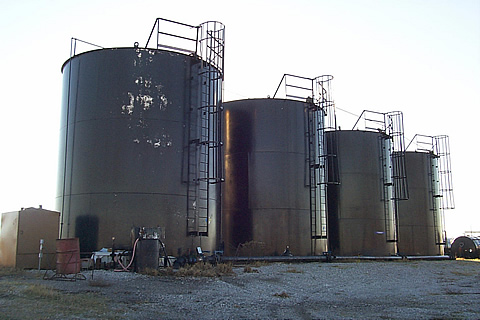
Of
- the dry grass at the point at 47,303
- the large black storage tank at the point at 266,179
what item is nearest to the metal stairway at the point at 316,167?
the large black storage tank at the point at 266,179

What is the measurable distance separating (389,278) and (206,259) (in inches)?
240

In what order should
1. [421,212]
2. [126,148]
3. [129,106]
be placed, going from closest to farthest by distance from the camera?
[126,148]
[129,106]
[421,212]

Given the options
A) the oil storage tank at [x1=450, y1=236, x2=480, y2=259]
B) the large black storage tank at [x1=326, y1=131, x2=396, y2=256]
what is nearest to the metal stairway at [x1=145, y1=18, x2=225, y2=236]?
the large black storage tank at [x1=326, y1=131, x2=396, y2=256]

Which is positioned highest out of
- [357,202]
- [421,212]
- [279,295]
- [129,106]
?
[129,106]

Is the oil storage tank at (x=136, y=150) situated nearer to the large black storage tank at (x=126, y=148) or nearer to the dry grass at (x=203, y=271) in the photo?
the large black storage tank at (x=126, y=148)

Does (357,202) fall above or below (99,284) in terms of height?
above

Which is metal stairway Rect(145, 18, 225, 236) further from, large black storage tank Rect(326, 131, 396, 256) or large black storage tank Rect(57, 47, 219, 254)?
large black storage tank Rect(326, 131, 396, 256)

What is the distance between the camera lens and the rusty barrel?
1396 cm

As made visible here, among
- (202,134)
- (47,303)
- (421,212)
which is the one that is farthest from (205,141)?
(421,212)

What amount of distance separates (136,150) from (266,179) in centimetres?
781

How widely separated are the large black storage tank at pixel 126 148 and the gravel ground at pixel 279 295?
265 centimetres

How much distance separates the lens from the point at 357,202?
88.3ft

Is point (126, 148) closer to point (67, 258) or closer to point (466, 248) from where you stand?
point (67, 258)

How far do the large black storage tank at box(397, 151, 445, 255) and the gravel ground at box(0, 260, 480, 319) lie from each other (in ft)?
49.3
